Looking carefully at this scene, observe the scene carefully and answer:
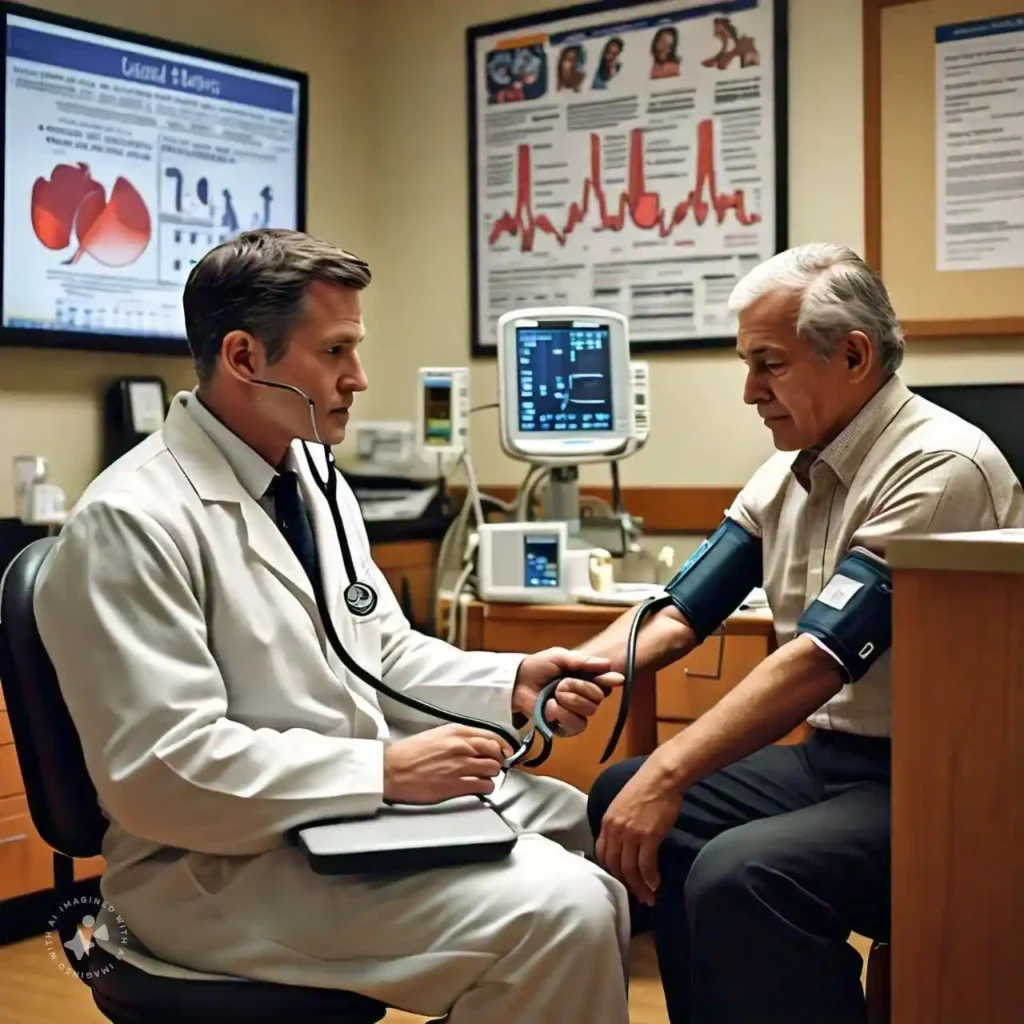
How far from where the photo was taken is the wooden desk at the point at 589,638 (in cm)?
275

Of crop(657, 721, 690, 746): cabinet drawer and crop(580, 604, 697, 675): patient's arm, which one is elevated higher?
crop(580, 604, 697, 675): patient's arm

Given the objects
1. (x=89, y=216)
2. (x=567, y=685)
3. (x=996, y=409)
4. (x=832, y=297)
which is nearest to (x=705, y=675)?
(x=996, y=409)

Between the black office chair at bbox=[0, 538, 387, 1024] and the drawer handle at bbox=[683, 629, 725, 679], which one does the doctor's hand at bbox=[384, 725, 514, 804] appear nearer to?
the black office chair at bbox=[0, 538, 387, 1024]

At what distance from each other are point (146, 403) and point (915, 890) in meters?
2.40

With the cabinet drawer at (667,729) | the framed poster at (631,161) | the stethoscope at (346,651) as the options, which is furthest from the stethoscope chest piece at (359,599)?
the framed poster at (631,161)

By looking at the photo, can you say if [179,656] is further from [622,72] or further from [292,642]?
[622,72]

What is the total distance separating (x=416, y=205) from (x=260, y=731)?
265 centimetres

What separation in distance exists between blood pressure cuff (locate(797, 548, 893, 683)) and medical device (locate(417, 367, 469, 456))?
1.83 metres

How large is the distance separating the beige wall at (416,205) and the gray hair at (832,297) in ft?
4.48

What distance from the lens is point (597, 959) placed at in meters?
1.40

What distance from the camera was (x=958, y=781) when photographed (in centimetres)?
123

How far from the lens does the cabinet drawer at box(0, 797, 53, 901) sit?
2713mm

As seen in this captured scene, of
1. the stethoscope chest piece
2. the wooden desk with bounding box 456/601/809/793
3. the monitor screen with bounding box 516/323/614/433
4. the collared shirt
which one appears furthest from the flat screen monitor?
the collared shirt

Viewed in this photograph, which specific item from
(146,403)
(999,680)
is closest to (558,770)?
(146,403)
